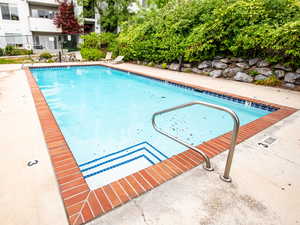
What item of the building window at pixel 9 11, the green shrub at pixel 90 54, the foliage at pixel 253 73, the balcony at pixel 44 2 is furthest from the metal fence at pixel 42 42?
the foliage at pixel 253 73

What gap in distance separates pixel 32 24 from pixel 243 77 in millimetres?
21453

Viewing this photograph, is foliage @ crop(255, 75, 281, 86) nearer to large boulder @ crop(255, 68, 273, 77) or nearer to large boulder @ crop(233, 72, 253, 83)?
large boulder @ crop(255, 68, 273, 77)

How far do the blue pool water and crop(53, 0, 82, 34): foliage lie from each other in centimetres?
1475

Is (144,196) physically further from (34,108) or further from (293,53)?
(293,53)

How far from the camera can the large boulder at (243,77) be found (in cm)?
767

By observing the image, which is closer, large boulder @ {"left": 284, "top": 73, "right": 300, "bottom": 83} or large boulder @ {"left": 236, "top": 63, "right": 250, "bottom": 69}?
large boulder @ {"left": 284, "top": 73, "right": 300, "bottom": 83}

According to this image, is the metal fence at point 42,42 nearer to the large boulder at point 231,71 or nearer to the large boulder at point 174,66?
the large boulder at point 174,66

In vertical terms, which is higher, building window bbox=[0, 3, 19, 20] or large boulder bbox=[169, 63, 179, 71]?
building window bbox=[0, 3, 19, 20]

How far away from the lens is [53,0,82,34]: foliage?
19.6 m

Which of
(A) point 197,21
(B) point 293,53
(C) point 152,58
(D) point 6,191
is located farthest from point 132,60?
(D) point 6,191

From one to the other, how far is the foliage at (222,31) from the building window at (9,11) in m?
14.8

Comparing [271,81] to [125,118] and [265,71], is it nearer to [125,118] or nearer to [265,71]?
[265,71]

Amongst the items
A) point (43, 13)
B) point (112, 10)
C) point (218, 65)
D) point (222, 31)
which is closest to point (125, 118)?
point (218, 65)

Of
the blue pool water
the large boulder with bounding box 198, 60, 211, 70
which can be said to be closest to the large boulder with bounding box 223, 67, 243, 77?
the large boulder with bounding box 198, 60, 211, 70
